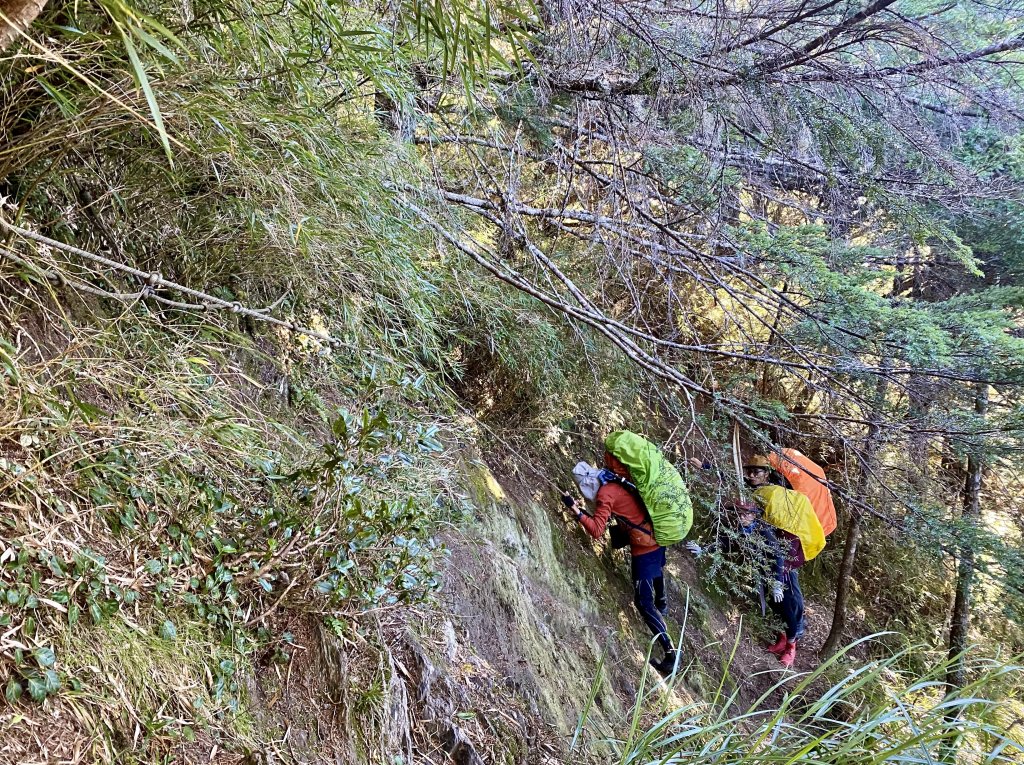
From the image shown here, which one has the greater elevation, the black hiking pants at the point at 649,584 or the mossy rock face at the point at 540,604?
the mossy rock face at the point at 540,604

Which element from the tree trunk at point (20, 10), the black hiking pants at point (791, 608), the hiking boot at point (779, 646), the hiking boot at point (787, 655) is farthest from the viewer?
the hiking boot at point (779, 646)

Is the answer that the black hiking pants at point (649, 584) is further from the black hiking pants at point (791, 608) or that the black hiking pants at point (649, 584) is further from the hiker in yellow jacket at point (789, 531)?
the black hiking pants at point (791, 608)

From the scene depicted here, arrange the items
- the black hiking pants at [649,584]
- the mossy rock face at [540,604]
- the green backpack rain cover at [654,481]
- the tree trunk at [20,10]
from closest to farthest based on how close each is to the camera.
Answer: the tree trunk at [20,10] < the mossy rock face at [540,604] < the green backpack rain cover at [654,481] < the black hiking pants at [649,584]

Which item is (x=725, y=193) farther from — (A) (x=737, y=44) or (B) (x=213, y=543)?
(B) (x=213, y=543)

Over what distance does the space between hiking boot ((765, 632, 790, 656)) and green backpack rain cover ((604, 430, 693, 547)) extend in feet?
7.71

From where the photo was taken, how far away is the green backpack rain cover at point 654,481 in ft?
14.9

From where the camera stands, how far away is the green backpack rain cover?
179 inches

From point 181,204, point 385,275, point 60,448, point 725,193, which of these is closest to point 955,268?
point 725,193

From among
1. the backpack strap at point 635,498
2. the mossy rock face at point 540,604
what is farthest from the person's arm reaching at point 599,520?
the mossy rock face at point 540,604

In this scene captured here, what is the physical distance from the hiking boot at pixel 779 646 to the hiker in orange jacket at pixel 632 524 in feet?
5.77

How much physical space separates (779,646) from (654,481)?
118 inches

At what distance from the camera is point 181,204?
1680 mm

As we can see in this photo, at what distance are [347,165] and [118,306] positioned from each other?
82 cm

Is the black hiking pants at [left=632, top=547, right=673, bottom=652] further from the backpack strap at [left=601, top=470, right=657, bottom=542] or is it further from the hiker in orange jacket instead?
the backpack strap at [left=601, top=470, right=657, bottom=542]
